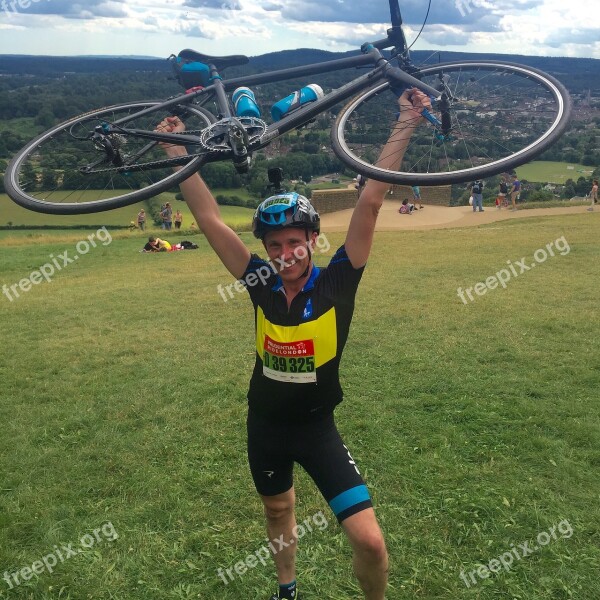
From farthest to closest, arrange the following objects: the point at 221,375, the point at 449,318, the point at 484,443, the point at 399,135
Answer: the point at 449,318 < the point at 221,375 < the point at 484,443 < the point at 399,135

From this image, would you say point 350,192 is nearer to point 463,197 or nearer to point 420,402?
point 463,197

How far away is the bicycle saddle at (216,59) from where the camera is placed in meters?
4.75

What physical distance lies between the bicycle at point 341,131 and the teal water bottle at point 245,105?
2.4 inches

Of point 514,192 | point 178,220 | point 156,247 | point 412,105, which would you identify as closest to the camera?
point 412,105

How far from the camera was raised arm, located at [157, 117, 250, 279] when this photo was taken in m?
3.77

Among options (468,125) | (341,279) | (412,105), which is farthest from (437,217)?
(341,279)

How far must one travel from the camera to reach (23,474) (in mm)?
5473

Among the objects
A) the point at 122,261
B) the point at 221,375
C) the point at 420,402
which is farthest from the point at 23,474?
the point at 122,261

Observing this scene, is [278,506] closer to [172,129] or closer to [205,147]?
[205,147]

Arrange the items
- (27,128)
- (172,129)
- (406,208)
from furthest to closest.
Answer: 1. (406,208)
2. (27,128)
3. (172,129)

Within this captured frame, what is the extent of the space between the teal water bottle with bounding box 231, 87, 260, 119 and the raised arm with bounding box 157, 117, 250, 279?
0.60m

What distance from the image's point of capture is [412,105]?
409cm

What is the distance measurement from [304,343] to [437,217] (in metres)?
26.4

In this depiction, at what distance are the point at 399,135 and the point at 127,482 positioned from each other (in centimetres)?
399
